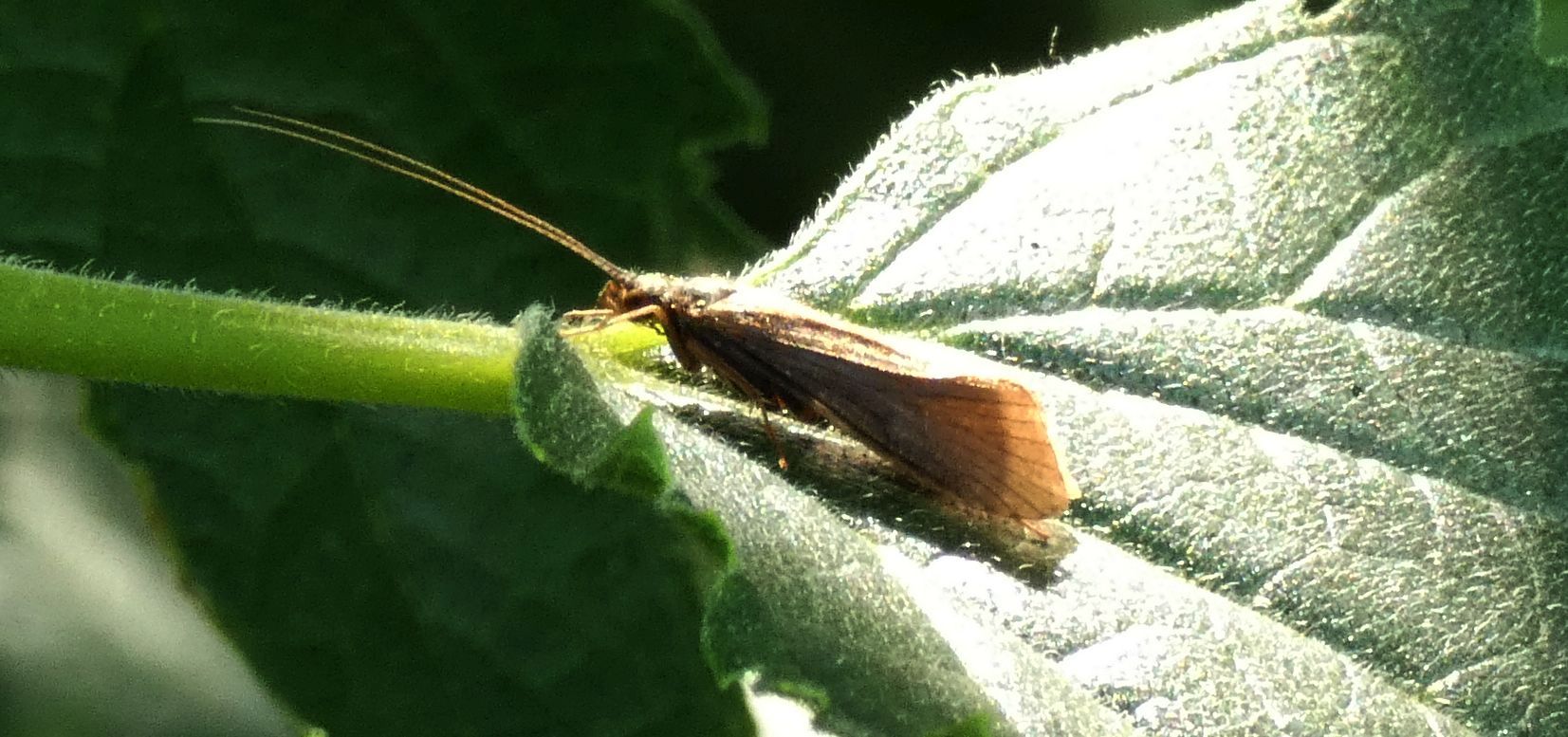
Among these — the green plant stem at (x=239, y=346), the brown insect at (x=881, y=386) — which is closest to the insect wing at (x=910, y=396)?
the brown insect at (x=881, y=386)

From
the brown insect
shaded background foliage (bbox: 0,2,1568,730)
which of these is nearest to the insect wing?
the brown insect

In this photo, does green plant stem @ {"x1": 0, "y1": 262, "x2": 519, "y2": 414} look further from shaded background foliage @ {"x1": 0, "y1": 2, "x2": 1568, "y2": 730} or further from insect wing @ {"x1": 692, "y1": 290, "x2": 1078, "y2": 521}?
shaded background foliage @ {"x1": 0, "y1": 2, "x2": 1568, "y2": 730}

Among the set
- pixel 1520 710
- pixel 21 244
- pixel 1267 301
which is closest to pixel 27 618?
pixel 21 244

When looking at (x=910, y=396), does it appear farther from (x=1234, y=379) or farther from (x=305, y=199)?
(x=305, y=199)

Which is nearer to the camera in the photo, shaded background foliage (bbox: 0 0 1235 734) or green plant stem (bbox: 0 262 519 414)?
green plant stem (bbox: 0 262 519 414)

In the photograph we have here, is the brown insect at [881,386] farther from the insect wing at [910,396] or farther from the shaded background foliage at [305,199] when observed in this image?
the shaded background foliage at [305,199]

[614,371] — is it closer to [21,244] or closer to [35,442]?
[21,244]

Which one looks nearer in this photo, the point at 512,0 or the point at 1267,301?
the point at 1267,301
